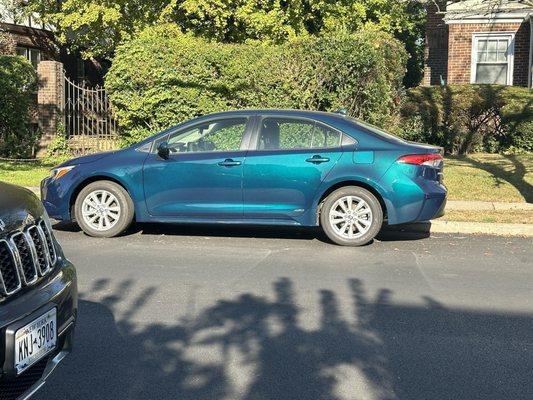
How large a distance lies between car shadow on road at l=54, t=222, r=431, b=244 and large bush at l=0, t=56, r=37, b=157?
7.22 meters

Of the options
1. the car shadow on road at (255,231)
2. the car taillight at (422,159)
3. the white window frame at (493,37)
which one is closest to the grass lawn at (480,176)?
the car shadow on road at (255,231)

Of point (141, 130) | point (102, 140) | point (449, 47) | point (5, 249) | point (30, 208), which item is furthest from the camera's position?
point (449, 47)

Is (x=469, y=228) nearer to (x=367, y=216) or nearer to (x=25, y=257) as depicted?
(x=367, y=216)

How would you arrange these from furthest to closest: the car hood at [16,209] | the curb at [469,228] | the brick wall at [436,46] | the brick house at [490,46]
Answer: the brick wall at [436,46] → the brick house at [490,46] → the curb at [469,228] → the car hood at [16,209]

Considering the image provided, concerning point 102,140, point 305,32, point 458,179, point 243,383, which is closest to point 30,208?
point 243,383

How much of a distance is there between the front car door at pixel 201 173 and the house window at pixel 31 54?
15.9 meters

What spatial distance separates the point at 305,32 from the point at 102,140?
5643mm

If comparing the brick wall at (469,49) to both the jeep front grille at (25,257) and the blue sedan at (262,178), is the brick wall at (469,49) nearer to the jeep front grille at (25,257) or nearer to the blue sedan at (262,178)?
the blue sedan at (262,178)

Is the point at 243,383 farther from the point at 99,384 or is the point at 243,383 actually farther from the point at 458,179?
the point at 458,179

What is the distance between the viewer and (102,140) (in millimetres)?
15195

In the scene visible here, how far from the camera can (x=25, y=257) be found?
3221mm

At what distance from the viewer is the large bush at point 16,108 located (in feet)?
51.0

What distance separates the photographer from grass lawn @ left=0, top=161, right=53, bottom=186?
40.6 ft

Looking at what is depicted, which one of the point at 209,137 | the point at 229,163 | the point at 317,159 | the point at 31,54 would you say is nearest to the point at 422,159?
the point at 317,159
